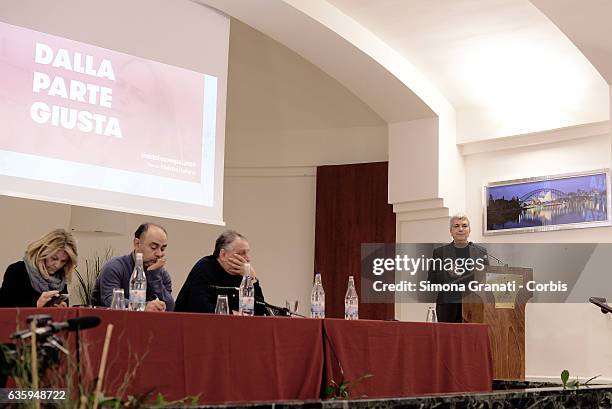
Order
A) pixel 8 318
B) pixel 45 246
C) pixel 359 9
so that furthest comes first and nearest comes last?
pixel 359 9 → pixel 45 246 → pixel 8 318

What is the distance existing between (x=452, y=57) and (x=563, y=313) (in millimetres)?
2297

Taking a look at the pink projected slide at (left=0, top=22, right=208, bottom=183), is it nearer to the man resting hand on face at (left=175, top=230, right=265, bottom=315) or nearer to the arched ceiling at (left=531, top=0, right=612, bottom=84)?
the man resting hand on face at (left=175, top=230, right=265, bottom=315)

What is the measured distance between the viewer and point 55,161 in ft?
16.3

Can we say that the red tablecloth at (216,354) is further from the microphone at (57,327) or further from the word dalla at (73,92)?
the word dalla at (73,92)

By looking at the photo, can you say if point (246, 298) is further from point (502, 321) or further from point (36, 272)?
point (502, 321)

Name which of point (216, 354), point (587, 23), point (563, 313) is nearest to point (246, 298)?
point (216, 354)

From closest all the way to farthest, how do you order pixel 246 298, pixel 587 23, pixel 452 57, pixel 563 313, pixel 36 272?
pixel 246 298 → pixel 36 272 → pixel 587 23 → pixel 563 313 → pixel 452 57

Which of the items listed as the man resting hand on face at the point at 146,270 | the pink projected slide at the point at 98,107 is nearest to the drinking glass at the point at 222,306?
the man resting hand on face at the point at 146,270

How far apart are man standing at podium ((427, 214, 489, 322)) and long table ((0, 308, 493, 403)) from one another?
1.17m

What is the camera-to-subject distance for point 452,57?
6.79 metres

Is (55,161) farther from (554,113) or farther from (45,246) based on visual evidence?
(554,113)

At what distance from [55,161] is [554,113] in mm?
3985

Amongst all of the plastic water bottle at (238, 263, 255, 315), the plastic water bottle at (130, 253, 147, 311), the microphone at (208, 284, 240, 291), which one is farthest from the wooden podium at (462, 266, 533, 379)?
the plastic water bottle at (130, 253, 147, 311)

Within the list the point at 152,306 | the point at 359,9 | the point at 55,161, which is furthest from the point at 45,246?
the point at 359,9
